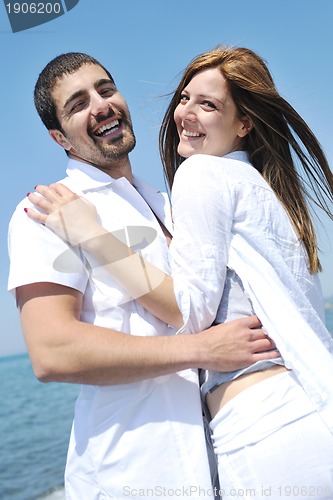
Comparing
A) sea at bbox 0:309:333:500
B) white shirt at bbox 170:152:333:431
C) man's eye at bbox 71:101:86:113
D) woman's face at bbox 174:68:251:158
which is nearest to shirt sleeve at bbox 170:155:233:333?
white shirt at bbox 170:152:333:431

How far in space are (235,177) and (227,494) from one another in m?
1.15

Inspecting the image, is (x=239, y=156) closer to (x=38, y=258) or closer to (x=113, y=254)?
(x=113, y=254)

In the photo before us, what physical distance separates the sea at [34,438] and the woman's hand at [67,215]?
6.78 m

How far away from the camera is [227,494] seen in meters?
2.38

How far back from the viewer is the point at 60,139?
3.26 meters

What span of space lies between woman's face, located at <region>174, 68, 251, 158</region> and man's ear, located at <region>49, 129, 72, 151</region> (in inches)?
20.9

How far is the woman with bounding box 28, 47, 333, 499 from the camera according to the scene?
7.62ft

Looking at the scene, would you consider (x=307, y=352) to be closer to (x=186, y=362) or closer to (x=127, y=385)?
(x=186, y=362)

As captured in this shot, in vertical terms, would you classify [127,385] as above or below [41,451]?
above

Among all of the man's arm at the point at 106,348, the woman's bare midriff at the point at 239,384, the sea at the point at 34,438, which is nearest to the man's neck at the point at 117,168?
the man's arm at the point at 106,348

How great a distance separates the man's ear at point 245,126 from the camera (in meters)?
3.08

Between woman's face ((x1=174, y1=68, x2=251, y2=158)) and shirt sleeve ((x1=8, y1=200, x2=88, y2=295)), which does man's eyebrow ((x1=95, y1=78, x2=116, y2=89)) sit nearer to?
woman's face ((x1=174, y1=68, x2=251, y2=158))

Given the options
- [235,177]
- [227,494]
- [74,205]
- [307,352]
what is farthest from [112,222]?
[227,494]

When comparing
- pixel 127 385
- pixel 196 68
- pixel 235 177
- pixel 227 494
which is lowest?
pixel 227 494
